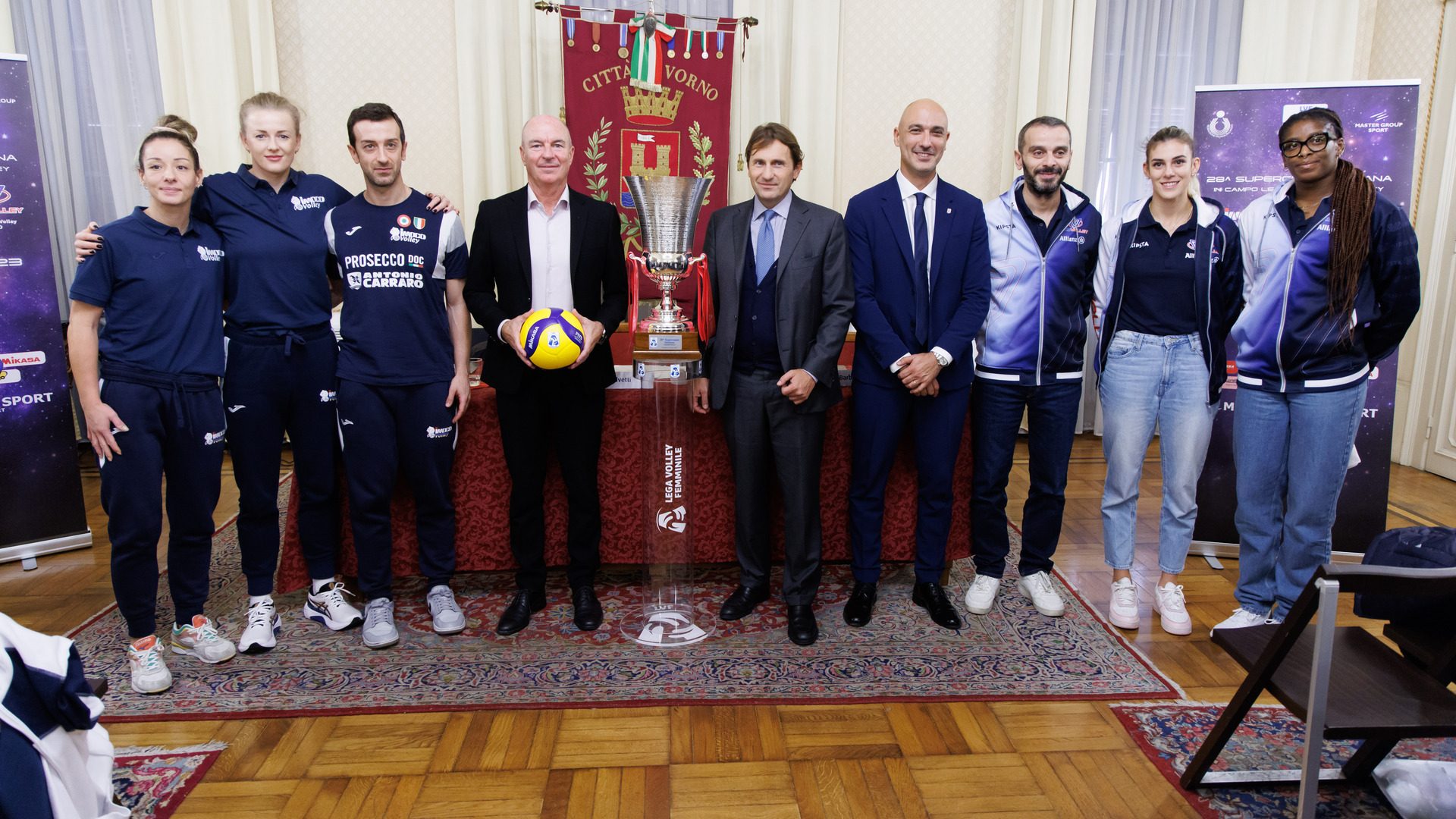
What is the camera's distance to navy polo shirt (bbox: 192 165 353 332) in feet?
8.11

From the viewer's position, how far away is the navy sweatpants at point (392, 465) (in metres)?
2.60

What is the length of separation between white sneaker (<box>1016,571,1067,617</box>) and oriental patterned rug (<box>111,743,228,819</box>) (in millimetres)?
2398

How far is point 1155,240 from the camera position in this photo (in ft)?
8.84

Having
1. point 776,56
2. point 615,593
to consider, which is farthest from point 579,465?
point 776,56

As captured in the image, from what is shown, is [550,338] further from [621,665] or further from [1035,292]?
[1035,292]

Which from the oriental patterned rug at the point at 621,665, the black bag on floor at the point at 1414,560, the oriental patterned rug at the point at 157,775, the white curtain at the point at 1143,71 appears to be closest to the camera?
the black bag on floor at the point at 1414,560

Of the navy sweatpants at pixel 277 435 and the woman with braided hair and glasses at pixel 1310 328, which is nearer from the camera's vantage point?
the woman with braided hair and glasses at pixel 1310 328

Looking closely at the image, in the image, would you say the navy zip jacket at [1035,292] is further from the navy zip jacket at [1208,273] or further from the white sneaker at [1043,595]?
the white sneaker at [1043,595]

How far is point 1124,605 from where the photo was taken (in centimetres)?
290

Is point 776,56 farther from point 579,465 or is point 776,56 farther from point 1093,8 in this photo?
point 579,465

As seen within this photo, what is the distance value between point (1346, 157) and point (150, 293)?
414 cm

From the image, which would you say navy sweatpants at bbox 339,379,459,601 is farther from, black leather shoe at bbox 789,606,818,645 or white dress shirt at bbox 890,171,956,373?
white dress shirt at bbox 890,171,956,373

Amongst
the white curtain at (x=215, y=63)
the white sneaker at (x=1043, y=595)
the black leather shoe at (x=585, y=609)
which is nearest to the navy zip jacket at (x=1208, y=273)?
the white sneaker at (x=1043, y=595)

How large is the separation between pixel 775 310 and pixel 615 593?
1178 mm
